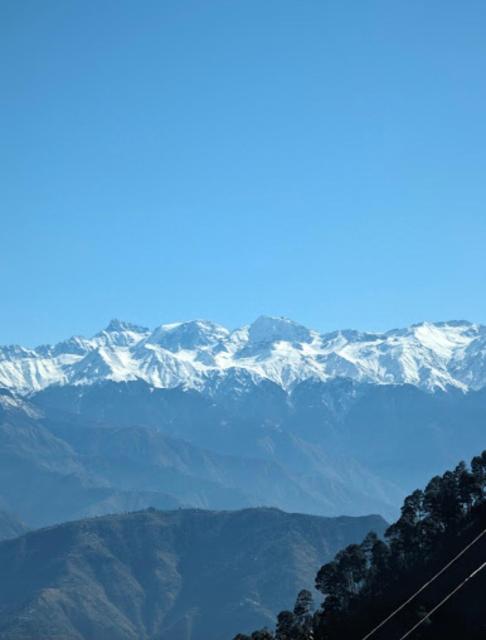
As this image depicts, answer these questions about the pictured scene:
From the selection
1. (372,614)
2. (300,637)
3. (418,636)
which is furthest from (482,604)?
(300,637)

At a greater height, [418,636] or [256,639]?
[256,639]

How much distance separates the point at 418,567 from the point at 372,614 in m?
22.7

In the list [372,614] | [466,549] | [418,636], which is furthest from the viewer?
[466,549]

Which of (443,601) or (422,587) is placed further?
(422,587)

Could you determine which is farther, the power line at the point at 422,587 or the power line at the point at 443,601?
the power line at the point at 422,587

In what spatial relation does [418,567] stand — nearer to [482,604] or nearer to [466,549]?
[466,549]

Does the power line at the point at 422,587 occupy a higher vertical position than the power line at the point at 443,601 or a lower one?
higher

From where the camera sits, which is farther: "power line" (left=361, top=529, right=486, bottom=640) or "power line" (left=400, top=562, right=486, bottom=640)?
"power line" (left=361, top=529, right=486, bottom=640)

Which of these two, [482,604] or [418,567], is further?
[418,567]

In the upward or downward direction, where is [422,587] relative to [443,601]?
upward

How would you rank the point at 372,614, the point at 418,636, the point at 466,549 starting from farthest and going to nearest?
the point at 466,549 < the point at 372,614 < the point at 418,636

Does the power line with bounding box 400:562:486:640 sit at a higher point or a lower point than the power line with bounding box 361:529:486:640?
lower

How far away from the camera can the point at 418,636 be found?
154 metres

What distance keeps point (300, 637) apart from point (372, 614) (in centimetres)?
1406
